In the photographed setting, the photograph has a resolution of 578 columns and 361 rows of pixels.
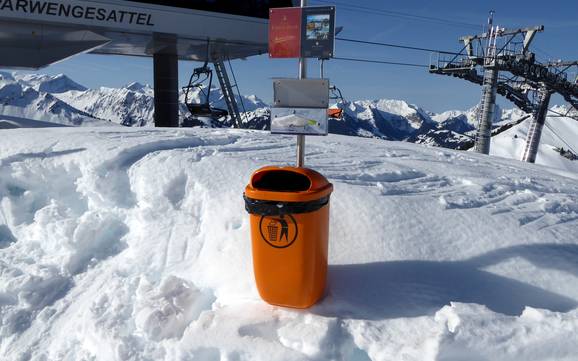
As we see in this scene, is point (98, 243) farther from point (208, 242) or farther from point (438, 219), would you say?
point (438, 219)

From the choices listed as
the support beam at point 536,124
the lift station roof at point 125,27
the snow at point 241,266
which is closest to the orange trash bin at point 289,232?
the snow at point 241,266

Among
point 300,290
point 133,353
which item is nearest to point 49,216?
point 133,353

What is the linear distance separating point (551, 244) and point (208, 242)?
2828mm

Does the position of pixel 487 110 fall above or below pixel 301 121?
below

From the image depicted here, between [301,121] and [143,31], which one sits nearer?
[301,121]

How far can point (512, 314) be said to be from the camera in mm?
2805

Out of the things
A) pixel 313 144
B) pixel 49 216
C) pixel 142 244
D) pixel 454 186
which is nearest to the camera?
pixel 142 244

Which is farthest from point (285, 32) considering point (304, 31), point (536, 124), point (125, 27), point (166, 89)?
point (536, 124)

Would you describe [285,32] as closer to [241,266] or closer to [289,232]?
[289,232]

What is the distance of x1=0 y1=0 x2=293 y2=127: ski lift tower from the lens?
1183cm

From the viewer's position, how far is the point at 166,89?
1518 cm

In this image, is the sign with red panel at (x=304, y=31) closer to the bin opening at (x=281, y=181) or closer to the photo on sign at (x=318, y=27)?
the photo on sign at (x=318, y=27)

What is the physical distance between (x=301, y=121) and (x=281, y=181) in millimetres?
437

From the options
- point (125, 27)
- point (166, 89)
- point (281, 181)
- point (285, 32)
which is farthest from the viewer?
point (166, 89)
